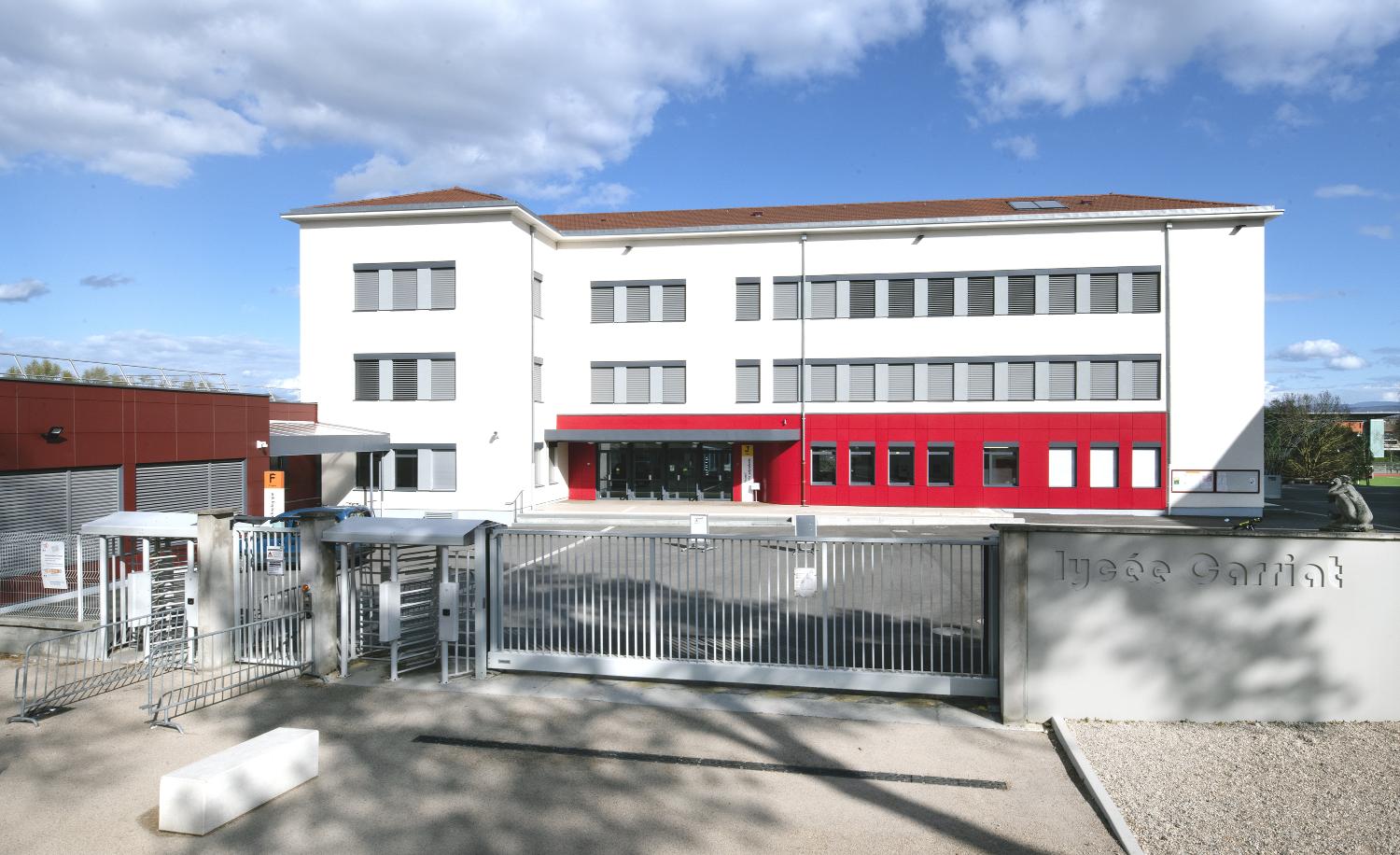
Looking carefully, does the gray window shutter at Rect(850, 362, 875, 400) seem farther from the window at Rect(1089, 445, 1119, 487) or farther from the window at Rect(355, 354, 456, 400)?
the window at Rect(355, 354, 456, 400)

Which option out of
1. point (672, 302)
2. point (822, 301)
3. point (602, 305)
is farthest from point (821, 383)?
point (602, 305)

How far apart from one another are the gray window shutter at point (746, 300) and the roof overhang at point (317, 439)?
13.4 metres

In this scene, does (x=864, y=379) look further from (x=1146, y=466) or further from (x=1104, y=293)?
(x=1146, y=466)

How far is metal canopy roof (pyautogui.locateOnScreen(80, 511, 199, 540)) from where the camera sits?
10484 mm

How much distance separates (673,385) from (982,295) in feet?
38.5

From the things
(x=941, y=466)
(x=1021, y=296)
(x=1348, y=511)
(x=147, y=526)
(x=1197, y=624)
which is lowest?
(x=1197, y=624)

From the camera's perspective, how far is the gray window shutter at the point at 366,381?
29.9 metres

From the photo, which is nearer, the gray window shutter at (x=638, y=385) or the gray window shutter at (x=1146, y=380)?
the gray window shutter at (x=1146, y=380)

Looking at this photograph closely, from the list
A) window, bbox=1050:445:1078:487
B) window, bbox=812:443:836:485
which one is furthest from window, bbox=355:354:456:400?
window, bbox=1050:445:1078:487

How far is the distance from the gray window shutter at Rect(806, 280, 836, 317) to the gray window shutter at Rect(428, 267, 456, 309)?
12.7m

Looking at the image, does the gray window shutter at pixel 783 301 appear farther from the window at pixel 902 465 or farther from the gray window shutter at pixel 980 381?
the gray window shutter at pixel 980 381

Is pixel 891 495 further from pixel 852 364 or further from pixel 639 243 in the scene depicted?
pixel 639 243

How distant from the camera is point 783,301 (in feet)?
104

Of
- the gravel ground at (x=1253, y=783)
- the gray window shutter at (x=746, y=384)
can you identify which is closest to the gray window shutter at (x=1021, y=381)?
the gray window shutter at (x=746, y=384)
